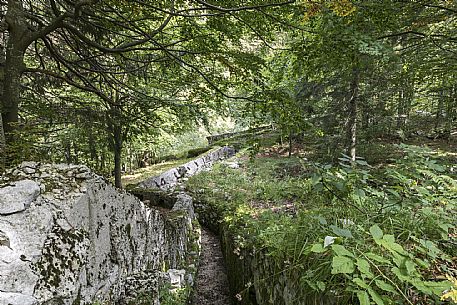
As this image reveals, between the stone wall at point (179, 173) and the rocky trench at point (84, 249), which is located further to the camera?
the stone wall at point (179, 173)

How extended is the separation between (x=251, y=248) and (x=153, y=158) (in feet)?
50.8

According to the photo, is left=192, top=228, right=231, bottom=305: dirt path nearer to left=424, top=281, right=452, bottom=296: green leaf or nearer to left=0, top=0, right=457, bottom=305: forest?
left=0, top=0, right=457, bottom=305: forest

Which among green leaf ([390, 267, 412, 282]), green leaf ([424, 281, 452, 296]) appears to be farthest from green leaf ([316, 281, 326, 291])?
green leaf ([424, 281, 452, 296])

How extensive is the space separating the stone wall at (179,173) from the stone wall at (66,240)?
6.54m

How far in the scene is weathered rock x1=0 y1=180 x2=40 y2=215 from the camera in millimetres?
1617

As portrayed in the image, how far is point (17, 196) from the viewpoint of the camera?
168 cm

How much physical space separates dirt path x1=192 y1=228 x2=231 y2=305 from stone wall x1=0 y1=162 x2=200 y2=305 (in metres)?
2.45

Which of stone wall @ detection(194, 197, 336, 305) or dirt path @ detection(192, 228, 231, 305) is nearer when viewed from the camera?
stone wall @ detection(194, 197, 336, 305)

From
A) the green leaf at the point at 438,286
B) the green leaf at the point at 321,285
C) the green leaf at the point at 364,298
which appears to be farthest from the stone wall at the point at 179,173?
the green leaf at the point at 438,286

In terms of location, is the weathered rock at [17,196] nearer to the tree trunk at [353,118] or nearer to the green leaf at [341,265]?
the green leaf at [341,265]

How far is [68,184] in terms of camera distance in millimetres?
2039

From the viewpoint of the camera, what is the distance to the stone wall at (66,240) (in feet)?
4.93

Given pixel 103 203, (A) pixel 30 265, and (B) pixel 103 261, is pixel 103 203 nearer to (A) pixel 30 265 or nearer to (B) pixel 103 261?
(B) pixel 103 261

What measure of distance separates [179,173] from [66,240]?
10.8 metres
